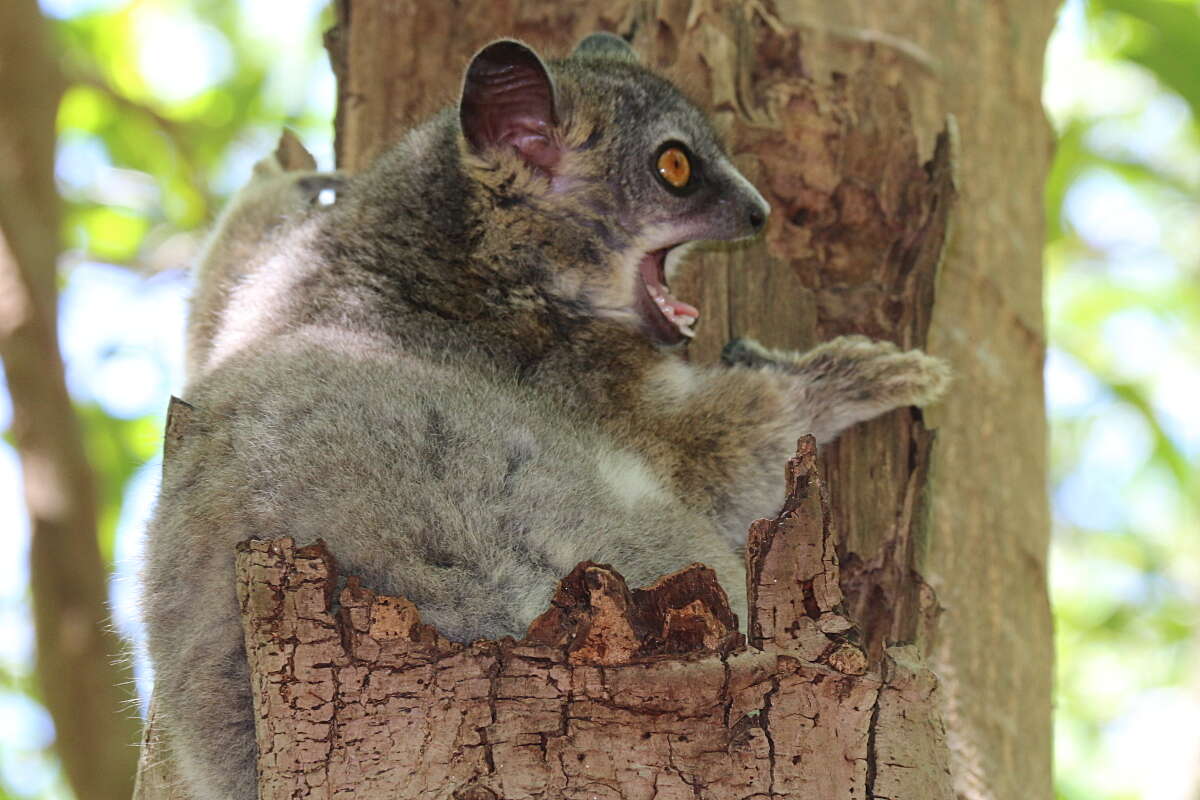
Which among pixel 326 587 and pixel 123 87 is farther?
pixel 123 87

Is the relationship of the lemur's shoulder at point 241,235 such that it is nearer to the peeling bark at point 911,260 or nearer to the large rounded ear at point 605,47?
the peeling bark at point 911,260

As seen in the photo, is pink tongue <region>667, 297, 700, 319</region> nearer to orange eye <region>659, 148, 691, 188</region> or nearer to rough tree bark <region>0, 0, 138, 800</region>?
orange eye <region>659, 148, 691, 188</region>

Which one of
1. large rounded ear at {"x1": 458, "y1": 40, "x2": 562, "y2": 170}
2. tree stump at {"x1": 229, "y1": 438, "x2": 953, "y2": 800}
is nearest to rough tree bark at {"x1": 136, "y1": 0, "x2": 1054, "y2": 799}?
tree stump at {"x1": 229, "y1": 438, "x2": 953, "y2": 800}

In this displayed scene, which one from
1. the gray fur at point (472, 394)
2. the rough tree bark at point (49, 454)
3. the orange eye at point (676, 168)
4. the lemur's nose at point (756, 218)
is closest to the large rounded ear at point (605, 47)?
the gray fur at point (472, 394)

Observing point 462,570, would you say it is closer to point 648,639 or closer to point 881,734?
point 648,639


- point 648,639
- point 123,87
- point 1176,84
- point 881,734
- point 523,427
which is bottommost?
point 881,734

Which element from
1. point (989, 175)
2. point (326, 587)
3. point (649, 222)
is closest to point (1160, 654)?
point (989, 175)

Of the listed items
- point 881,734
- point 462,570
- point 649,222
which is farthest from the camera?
point 649,222
